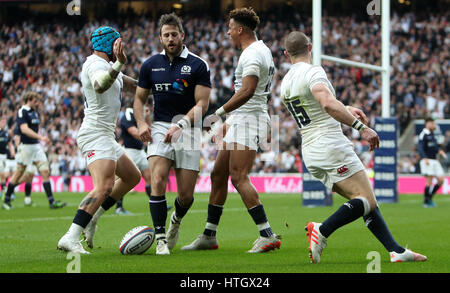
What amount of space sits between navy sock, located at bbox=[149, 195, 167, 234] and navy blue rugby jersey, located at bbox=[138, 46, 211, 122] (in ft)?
2.89

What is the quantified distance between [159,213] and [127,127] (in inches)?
283

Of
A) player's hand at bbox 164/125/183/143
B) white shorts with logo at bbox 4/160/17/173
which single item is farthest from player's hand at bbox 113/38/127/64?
white shorts with logo at bbox 4/160/17/173

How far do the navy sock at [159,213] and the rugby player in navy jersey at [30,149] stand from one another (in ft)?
28.9

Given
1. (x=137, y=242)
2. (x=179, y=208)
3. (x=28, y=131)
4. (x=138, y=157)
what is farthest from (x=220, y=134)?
(x=28, y=131)

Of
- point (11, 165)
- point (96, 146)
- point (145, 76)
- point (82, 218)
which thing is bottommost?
point (11, 165)

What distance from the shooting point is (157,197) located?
25.6 ft

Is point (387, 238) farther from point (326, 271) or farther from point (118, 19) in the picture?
point (118, 19)

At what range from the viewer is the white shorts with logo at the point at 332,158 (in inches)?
265

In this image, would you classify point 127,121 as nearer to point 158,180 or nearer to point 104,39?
point 104,39

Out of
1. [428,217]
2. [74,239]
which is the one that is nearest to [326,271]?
[74,239]

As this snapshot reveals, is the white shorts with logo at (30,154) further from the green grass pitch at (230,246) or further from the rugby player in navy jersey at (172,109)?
the rugby player in navy jersey at (172,109)

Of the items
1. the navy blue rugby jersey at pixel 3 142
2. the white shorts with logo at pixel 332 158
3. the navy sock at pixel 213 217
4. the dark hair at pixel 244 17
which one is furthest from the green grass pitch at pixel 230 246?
the navy blue rugby jersey at pixel 3 142

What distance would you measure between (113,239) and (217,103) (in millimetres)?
22302

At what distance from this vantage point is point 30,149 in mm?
16844
